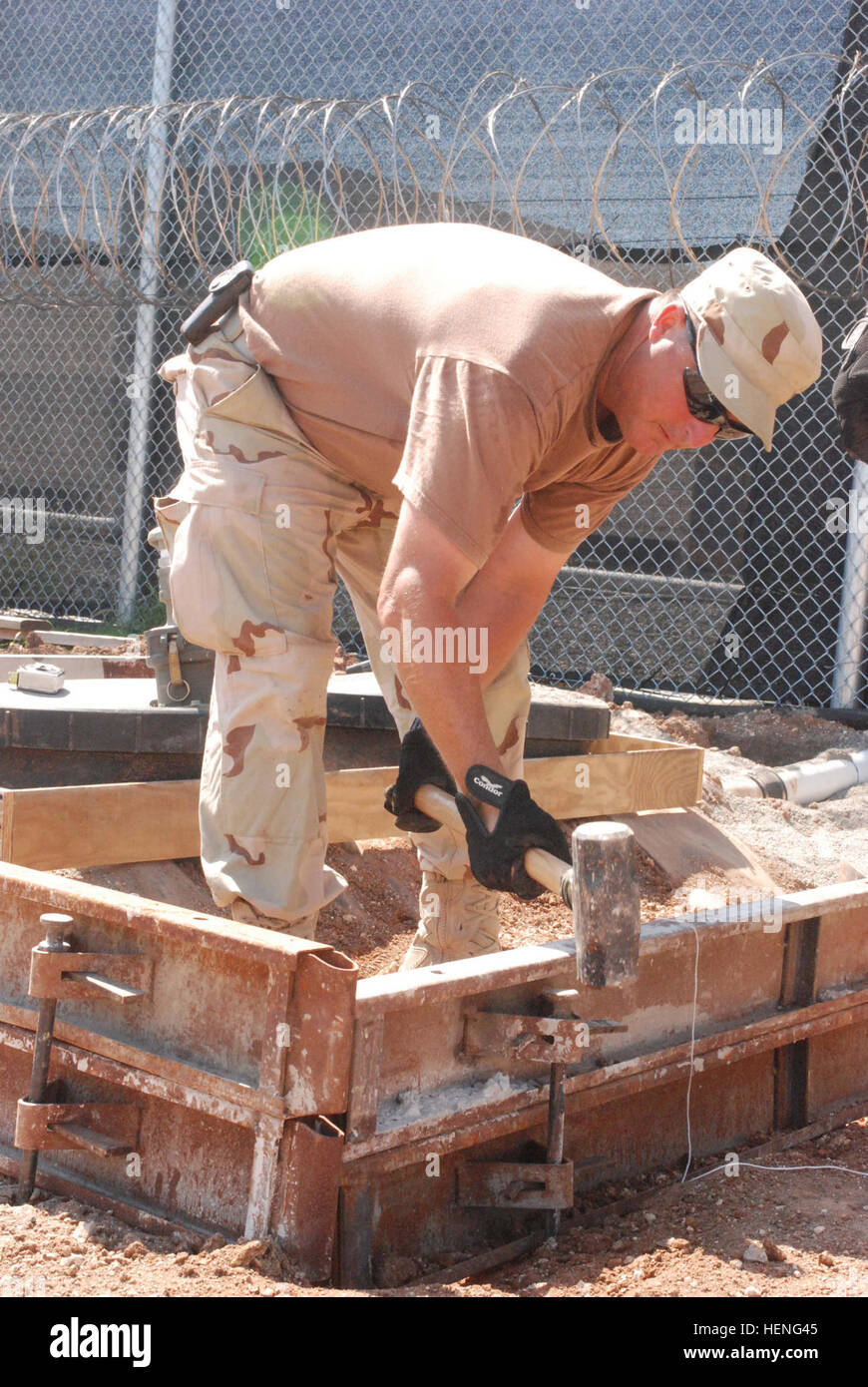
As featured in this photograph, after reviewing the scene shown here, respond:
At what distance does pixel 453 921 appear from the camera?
3113 mm

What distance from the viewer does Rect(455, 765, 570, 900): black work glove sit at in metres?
2.41

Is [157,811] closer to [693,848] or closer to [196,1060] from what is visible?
[196,1060]

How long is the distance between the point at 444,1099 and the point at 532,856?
1.50 feet

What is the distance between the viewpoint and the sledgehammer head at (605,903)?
2170 mm

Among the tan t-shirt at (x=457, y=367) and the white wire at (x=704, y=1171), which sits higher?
the tan t-shirt at (x=457, y=367)

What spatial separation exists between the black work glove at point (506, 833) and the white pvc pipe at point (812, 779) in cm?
323

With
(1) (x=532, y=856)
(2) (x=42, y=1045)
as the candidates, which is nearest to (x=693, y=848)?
(1) (x=532, y=856)

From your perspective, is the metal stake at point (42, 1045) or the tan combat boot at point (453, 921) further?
the tan combat boot at point (453, 921)

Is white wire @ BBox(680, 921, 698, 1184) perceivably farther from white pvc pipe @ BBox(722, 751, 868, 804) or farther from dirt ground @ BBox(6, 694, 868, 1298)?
white pvc pipe @ BBox(722, 751, 868, 804)

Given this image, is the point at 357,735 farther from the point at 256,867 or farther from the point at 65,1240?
the point at 65,1240

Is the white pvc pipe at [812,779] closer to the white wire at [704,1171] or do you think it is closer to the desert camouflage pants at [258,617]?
the white wire at [704,1171]

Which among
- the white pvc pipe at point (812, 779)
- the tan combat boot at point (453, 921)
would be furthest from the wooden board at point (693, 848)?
the tan combat boot at point (453, 921)

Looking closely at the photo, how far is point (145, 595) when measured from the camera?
9.03 metres
